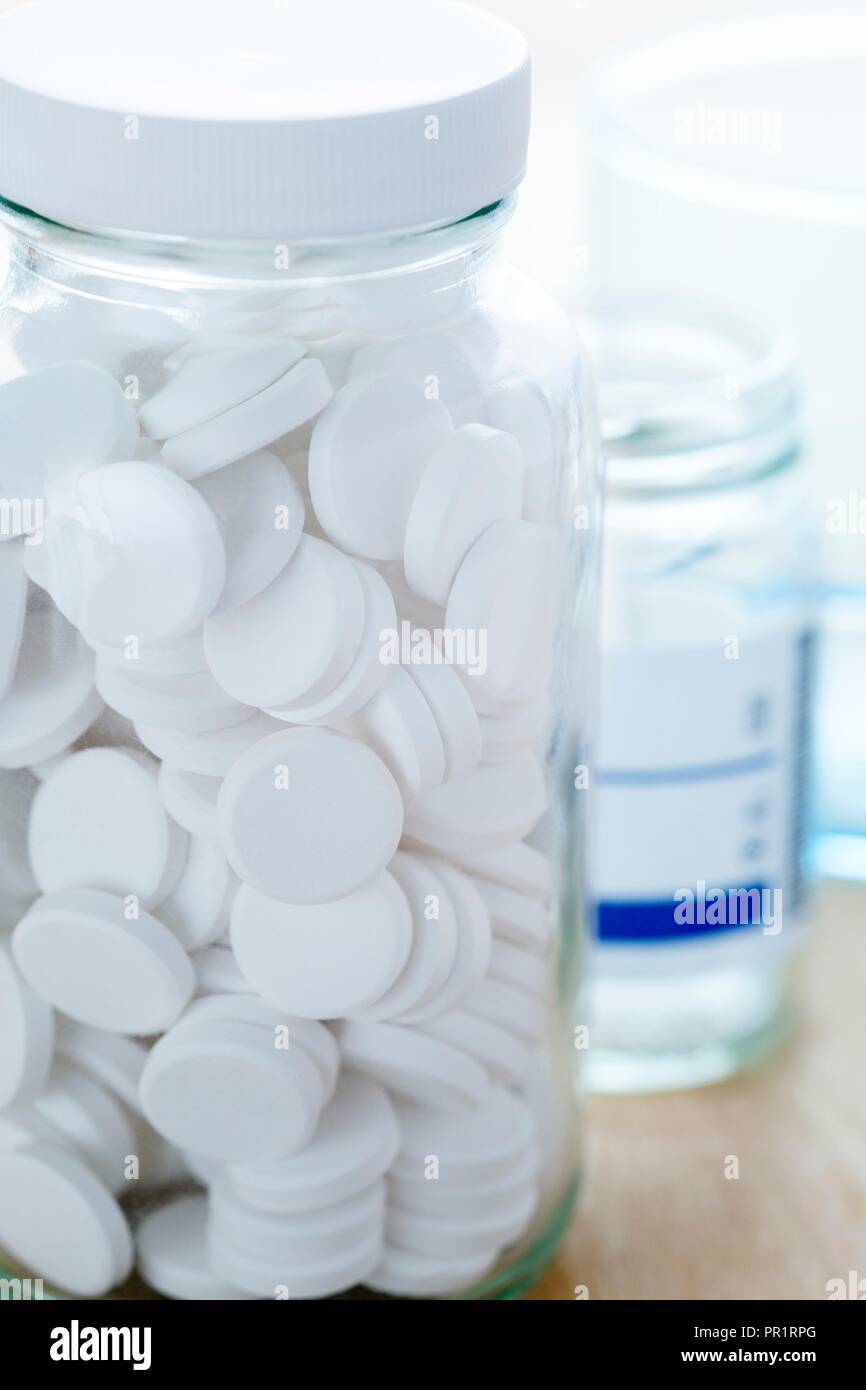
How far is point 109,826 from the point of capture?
1.59 feet

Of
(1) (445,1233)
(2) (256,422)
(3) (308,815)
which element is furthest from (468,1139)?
(2) (256,422)

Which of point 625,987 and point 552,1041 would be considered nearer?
point 552,1041

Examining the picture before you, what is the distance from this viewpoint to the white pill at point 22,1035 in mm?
504

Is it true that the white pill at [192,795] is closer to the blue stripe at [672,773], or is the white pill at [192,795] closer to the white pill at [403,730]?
the white pill at [403,730]

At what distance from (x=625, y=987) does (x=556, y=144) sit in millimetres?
634

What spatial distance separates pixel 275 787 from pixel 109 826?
0.18 ft

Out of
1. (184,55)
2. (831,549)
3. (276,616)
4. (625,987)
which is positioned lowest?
(625,987)

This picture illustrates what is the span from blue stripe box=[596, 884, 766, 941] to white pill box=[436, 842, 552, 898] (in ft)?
0.44

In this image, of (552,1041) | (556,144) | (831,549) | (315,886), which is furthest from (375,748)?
(556,144)

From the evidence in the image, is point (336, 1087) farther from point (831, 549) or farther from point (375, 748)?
point (831, 549)

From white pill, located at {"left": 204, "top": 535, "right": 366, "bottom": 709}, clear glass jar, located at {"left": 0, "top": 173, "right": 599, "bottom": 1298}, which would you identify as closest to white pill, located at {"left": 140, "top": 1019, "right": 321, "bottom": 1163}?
clear glass jar, located at {"left": 0, "top": 173, "right": 599, "bottom": 1298}

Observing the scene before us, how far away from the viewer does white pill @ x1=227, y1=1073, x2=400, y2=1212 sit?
1.67 ft

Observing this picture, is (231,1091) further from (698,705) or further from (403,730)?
(698,705)

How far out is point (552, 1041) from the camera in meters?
0.58
